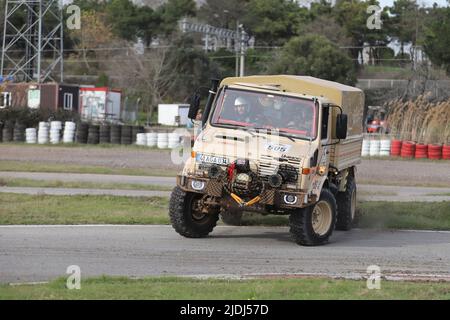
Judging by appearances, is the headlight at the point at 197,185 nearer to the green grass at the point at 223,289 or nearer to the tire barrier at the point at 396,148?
the green grass at the point at 223,289

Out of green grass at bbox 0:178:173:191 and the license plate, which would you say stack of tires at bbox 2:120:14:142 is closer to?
green grass at bbox 0:178:173:191

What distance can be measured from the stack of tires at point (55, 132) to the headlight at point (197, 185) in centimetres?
2858

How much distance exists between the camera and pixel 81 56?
276 feet

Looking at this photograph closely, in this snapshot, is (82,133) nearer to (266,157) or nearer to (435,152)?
(435,152)

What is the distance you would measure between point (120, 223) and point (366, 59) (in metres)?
71.6

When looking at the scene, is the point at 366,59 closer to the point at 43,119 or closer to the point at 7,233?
the point at 43,119

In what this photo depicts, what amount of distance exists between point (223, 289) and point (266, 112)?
538 cm

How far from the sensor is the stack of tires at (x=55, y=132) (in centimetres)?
4156

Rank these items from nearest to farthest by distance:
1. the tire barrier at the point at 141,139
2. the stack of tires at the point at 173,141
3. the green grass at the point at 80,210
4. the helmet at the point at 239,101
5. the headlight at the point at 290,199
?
the headlight at the point at 290,199 < the helmet at the point at 239,101 < the green grass at the point at 80,210 < the stack of tires at the point at 173,141 < the tire barrier at the point at 141,139

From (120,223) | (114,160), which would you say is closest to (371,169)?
(114,160)

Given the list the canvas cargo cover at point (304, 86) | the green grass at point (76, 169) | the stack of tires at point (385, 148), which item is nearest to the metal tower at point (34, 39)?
the stack of tires at point (385, 148)

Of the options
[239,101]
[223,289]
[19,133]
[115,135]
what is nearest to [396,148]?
[115,135]

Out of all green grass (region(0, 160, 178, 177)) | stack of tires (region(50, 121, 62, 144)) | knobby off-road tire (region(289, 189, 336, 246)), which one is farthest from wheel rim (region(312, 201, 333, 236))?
stack of tires (region(50, 121, 62, 144))

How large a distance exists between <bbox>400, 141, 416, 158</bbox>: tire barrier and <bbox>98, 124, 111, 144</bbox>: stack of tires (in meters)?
14.1
